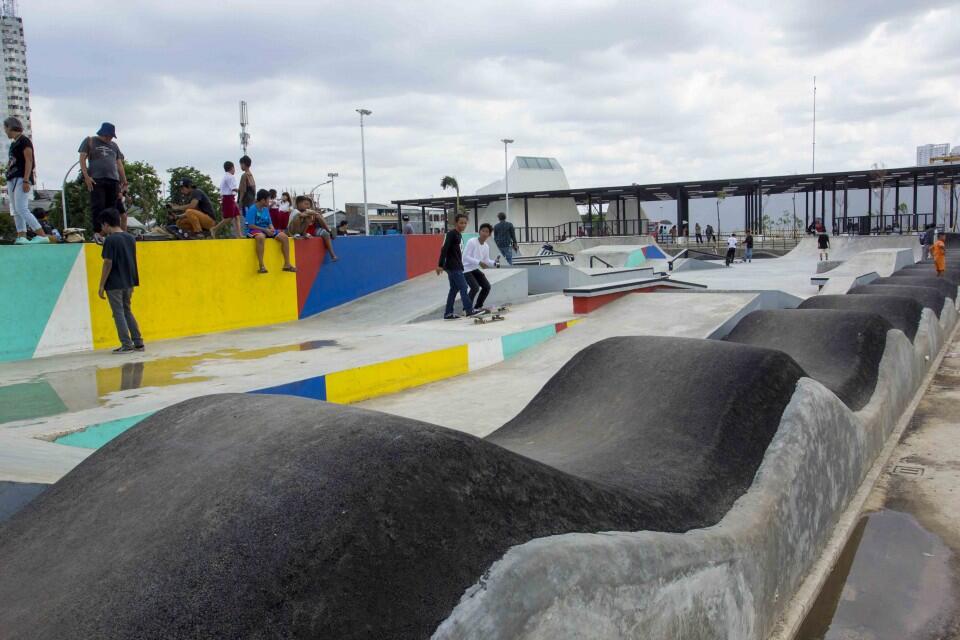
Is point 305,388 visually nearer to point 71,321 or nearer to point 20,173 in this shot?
point 71,321

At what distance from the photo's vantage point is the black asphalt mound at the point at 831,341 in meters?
5.80

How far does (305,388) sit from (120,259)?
2783 mm

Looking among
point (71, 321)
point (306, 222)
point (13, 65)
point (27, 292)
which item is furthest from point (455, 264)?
point (13, 65)

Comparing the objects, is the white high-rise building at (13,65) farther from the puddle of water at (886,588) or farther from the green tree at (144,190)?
the puddle of water at (886,588)

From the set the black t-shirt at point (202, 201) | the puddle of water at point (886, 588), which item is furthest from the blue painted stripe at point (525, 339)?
the black t-shirt at point (202, 201)

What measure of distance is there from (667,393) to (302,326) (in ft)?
26.4

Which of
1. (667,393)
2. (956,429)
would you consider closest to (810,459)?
(667,393)

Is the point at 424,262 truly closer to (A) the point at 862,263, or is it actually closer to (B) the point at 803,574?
(B) the point at 803,574

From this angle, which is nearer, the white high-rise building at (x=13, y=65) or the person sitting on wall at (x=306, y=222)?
the person sitting on wall at (x=306, y=222)

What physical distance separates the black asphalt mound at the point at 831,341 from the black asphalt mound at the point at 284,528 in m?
3.83

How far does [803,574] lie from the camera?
3.88 meters

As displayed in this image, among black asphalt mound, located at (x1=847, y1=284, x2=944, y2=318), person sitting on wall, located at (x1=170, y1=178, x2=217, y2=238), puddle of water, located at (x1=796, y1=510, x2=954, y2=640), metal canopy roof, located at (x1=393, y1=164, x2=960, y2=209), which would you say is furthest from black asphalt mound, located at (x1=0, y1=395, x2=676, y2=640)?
metal canopy roof, located at (x1=393, y1=164, x2=960, y2=209)

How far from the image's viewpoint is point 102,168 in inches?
346

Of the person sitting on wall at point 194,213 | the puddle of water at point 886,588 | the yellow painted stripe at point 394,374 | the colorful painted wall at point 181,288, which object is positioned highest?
the person sitting on wall at point 194,213
